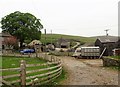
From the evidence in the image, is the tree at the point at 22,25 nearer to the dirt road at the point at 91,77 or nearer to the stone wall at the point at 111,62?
the stone wall at the point at 111,62

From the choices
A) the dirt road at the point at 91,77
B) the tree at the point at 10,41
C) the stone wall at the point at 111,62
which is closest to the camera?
the dirt road at the point at 91,77

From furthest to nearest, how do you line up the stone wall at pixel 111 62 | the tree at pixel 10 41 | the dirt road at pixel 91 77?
the tree at pixel 10 41, the stone wall at pixel 111 62, the dirt road at pixel 91 77

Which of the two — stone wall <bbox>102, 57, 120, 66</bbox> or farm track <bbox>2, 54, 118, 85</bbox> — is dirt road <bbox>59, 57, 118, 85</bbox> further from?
stone wall <bbox>102, 57, 120, 66</bbox>

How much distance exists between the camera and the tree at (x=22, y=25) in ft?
242

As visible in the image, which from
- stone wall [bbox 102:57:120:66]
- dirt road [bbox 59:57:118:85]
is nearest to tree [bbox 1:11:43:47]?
stone wall [bbox 102:57:120:66]

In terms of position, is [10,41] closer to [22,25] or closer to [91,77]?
[22,25]

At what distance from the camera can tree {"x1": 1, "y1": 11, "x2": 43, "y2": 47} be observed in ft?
242

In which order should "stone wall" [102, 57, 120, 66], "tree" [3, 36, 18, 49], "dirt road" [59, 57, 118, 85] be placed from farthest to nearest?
1. "tree" [3, 36, 18, 49]
2. "stone wall" [102, 57, 120, 66]
3. "dirt road" [59, 57, 118, 85]

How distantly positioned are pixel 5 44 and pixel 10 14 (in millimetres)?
8945

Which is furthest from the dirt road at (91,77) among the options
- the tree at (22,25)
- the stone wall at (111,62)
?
the tree at (22,25)

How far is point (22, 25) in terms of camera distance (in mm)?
75312

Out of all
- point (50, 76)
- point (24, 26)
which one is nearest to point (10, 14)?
point (24, 26)

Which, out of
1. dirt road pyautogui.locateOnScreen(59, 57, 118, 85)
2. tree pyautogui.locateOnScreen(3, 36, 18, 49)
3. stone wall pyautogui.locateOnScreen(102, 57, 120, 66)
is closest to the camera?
dirt road pyautogui.locateOnScreen(59, 57, 118, 85)

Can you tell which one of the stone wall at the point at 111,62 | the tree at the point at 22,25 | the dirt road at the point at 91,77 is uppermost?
the tree at the point at 22,25
